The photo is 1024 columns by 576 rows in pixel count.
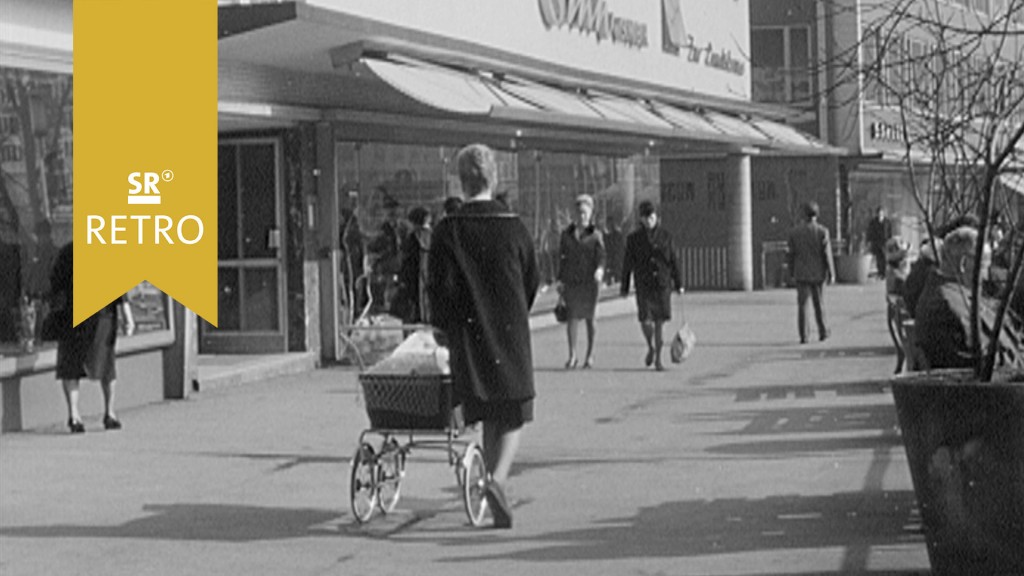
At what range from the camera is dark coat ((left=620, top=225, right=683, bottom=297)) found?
21688 millimetres

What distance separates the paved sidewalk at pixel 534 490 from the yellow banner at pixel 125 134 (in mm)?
1274

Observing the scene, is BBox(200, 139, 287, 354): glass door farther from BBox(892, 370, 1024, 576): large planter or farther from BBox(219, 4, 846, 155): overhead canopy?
BBox(892, 370, 1024, 576): large planter

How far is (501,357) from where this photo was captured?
10.4 metres

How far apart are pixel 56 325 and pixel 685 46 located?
22.3 metres

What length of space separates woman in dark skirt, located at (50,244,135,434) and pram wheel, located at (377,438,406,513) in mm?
5136

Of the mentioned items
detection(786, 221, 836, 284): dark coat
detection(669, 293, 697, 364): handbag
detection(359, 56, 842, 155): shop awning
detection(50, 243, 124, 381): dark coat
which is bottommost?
detection(669, 293, 697, 364): handbag

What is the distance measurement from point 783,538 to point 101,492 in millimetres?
4594

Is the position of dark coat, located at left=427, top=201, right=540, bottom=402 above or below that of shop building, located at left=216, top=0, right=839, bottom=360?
below

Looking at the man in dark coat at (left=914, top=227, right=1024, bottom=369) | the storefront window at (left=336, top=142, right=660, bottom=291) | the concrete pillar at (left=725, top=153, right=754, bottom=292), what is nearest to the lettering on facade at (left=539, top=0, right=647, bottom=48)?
the storefront window at (left=336, top=142, right=660, bottom=291)

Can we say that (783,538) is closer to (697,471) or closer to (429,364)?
(429,364)

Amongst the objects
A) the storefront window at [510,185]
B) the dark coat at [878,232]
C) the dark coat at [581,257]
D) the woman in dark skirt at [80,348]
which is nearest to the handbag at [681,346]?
the dark coat at [581,257]

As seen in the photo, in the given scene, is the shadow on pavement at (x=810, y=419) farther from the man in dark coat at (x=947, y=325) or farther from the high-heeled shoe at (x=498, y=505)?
the man in dark coat at (x=947, y=325)

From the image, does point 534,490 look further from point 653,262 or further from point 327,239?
point 327,239

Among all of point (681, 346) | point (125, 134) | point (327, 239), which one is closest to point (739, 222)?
point (327, 239)
